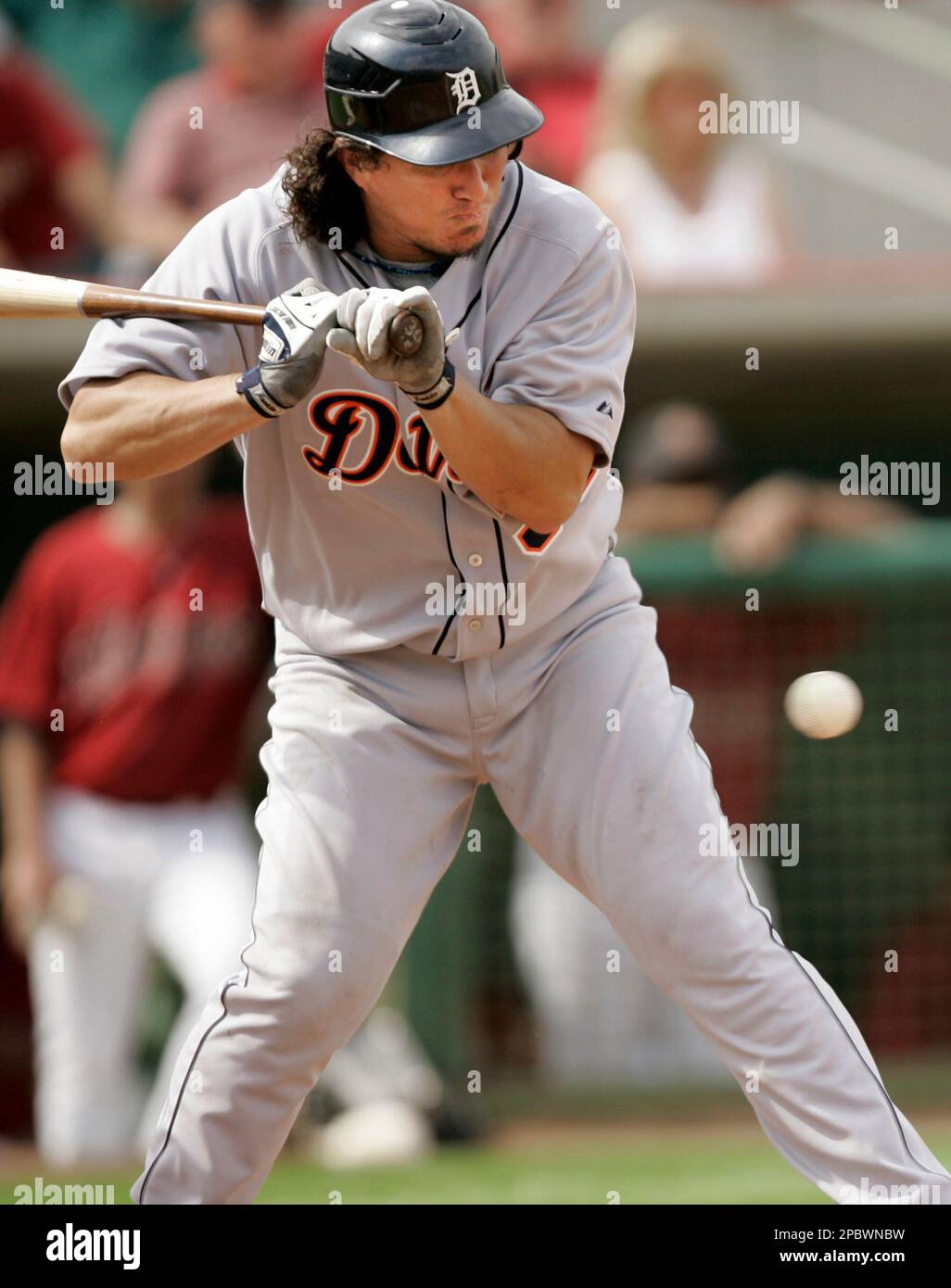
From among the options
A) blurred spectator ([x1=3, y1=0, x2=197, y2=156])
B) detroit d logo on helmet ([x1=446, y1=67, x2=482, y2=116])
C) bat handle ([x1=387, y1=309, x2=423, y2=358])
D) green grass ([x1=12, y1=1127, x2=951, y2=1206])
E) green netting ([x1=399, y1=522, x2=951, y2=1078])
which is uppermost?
blurred spectator ([x1=3, y1=0, x2=197, y2=156])

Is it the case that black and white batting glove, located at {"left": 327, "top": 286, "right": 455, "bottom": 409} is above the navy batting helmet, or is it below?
below

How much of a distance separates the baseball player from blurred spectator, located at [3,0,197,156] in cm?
390

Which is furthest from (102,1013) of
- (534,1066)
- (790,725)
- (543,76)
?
(543,76)

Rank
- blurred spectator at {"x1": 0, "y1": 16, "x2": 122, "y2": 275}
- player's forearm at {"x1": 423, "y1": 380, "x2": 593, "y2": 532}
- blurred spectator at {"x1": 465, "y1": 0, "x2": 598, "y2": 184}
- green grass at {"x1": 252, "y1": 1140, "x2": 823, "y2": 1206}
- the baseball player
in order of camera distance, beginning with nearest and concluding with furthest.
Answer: player's forearm at {"x1": 423, "y1": 380, "x2": 593, "y2": 532} → the baseball player → green grass at {"x1": 252, "y1": 1140, "x2": 823, "y2": 1206} → blurred spectator at {"x1": 0, "y1": 16, "x2": 122, "y2": 275} → blurred spectator at {"x1": 465, "y1": 0, "x2": 598, "y2": 184}

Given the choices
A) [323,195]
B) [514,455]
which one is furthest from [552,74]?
[514,455]

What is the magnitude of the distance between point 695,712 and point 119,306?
10.4ft

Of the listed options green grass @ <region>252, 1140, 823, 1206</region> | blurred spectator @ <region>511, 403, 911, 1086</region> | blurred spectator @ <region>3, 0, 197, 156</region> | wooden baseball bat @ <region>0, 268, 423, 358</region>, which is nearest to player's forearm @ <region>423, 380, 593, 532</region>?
wooden baseball bat @ <region>0, 268, 423, 358</region>

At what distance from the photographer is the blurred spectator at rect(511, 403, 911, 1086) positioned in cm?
541

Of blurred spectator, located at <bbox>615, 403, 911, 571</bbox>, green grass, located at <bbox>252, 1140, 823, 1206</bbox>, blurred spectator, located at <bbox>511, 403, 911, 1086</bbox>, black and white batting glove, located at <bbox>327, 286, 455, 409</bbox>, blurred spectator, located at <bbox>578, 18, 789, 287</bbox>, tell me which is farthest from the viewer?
blurred spectator, located at <bbox>578, 18, 789, 287</bbox>

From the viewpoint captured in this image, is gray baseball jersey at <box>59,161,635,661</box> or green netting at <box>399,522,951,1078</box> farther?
green netting at <box>399,522,951,1078</box>

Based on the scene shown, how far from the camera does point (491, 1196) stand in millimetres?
4367

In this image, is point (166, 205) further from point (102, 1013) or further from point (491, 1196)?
point (491, 1196)

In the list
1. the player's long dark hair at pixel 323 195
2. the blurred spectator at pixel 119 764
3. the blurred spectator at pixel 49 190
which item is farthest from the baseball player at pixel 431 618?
the blurred spectator at pixel 49 190

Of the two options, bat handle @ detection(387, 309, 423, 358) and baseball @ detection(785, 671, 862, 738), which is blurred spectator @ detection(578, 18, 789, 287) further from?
bat handle @ detection(387, 309, 423, 358)
